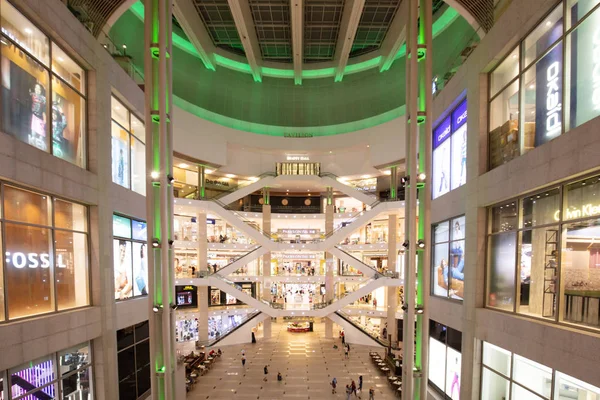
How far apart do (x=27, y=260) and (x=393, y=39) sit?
1041 inches

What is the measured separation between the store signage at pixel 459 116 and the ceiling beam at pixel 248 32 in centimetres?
1542

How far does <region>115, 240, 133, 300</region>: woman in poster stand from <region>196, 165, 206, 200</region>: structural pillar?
1644cm

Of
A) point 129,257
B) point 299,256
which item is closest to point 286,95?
point 299,256

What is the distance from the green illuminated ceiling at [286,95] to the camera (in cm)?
2980

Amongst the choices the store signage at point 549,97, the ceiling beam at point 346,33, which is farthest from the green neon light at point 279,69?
the store signage at point 549,97

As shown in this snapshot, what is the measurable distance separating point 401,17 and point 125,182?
2097 cm

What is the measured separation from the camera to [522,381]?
909 centimetres

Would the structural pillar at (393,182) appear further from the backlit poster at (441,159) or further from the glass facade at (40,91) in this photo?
the glass facade at (40,91)

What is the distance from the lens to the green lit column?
9727 mm

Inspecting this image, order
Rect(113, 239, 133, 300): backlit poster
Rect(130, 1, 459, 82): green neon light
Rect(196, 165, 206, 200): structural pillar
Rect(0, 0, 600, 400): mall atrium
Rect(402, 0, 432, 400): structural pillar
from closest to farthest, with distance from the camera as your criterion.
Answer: Rect(0, 0, 600, 400): mall atrium, Rect(402, 0, 432, 400): structural pillar, Rect(113, 239, 133, 300): backlit poster, Rect(130, 1, 459, 82): green neon light, Rect(196, 165, 206, 200): structural pillar

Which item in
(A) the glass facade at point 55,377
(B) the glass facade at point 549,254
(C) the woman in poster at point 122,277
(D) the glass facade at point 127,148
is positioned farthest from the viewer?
(D) the glass facade at point 127,148

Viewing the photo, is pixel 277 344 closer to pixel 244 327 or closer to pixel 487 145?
pixel 244 327

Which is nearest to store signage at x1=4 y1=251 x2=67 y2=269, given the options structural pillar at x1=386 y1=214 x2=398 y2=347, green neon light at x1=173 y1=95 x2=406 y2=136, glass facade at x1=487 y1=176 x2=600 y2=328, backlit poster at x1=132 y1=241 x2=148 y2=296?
backlit poster at x1=132 y1=241 x2=148 y2=296

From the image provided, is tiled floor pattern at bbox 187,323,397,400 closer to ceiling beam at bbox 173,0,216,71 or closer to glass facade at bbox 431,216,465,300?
glass facade at bbox 431,216,465,300
